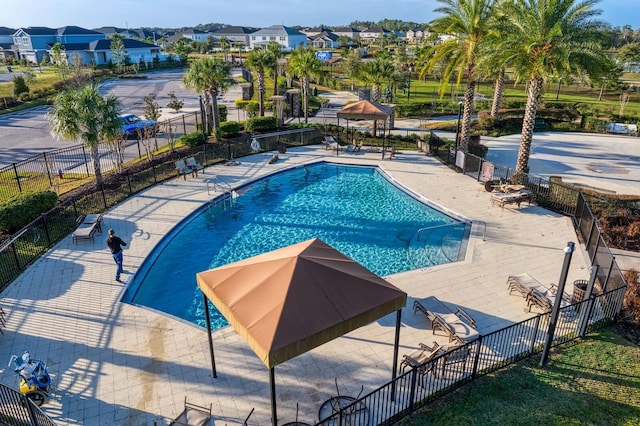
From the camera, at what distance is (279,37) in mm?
119375

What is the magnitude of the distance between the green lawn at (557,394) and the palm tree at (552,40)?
1264 cm

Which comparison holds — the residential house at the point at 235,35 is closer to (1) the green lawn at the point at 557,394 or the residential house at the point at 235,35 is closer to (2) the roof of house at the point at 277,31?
(2) the roof of house at the point at 277,31

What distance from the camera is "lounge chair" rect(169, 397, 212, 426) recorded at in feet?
25.1

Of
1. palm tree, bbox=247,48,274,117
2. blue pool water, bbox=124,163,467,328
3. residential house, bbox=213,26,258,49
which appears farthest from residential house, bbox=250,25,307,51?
blue pool water, bbox=124,163,467,328

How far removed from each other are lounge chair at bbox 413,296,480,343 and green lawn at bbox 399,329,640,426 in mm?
1046

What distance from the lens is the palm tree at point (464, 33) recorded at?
71.4 feet

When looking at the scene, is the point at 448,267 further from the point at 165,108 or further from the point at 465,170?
the point at 165,108

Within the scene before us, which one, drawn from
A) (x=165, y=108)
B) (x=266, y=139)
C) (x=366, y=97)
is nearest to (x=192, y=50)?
(x=165, y=108)

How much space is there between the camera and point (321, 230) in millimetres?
17281

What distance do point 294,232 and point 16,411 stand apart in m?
10.7

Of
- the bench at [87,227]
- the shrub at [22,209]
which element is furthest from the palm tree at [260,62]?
the shrub at [22,209]

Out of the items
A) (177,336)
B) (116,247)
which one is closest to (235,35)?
(116,247)

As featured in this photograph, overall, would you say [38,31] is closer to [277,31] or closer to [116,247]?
[277,31]

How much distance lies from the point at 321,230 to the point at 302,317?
1050cm
